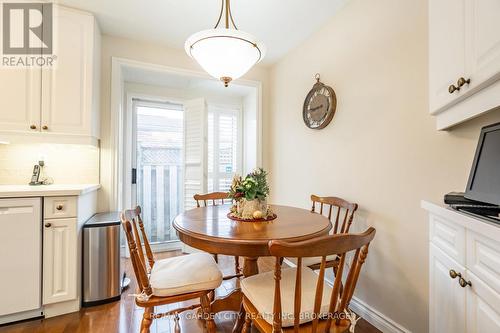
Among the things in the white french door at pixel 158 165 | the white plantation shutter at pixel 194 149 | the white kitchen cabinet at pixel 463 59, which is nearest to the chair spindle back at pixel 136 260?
the white kitchen cabinet at pixel 463 59

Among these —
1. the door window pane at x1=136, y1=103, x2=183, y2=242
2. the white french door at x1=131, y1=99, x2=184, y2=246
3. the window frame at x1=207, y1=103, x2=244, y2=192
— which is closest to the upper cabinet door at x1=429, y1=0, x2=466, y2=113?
the window frame at x1=207, y1=103, x2=244, y2=192

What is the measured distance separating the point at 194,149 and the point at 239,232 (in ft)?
6.71

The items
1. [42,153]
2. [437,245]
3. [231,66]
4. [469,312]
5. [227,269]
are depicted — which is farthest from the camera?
[227,269]

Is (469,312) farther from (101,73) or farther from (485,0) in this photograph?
(101,73)

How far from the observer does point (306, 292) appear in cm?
115

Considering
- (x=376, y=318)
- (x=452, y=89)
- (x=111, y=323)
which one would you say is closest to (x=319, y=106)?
(x=452, y=89)

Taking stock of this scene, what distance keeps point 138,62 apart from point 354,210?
8.71 ft

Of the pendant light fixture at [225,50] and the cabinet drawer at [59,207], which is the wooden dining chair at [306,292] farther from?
the cabinet drawer at [59,207]

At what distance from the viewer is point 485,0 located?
0.85m

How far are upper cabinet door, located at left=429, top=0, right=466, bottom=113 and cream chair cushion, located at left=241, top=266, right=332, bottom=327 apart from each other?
112 cm

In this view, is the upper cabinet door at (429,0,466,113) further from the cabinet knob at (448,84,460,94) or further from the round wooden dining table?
the round wooden dining table

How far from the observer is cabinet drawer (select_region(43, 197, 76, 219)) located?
172cm

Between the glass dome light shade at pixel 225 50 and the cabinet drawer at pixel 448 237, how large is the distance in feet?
4.48

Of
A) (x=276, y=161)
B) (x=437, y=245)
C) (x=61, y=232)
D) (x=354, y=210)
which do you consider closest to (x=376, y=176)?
(x=354, y=210)
